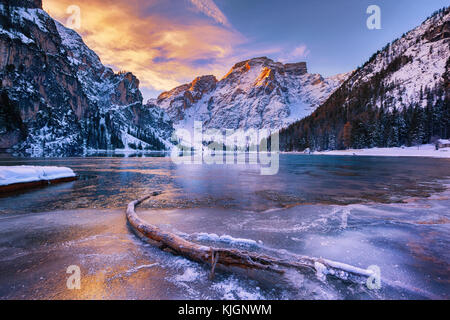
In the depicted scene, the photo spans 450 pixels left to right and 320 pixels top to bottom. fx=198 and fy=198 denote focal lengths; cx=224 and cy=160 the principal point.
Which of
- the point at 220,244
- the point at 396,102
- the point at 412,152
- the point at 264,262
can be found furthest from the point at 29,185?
the point at 396,102

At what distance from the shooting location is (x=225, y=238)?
4.60 m

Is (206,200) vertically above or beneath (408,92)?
beneath

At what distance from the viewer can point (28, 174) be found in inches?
503

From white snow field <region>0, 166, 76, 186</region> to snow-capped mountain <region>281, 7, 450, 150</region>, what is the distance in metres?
96.6

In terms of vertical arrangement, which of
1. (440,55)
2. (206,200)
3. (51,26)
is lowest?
(206,200)

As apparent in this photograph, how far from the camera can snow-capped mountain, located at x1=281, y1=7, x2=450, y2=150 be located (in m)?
74.1

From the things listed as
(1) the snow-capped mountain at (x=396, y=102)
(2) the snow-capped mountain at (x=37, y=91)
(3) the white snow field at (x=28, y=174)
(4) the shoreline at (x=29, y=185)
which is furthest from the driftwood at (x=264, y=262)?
(2) the snow-capped mountain at (x=37, y=91)

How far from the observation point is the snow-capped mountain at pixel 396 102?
74.1m

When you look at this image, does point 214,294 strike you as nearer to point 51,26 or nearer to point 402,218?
point 402,218

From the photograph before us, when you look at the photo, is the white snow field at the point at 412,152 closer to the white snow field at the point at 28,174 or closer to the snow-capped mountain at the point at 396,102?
the snow-capped mountain at the point at 396,102

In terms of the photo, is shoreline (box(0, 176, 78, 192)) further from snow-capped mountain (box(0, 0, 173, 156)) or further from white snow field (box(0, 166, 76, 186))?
snow-capped mountain (box(0, 0, 173, 156))

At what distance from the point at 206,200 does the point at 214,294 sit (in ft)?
22.4
